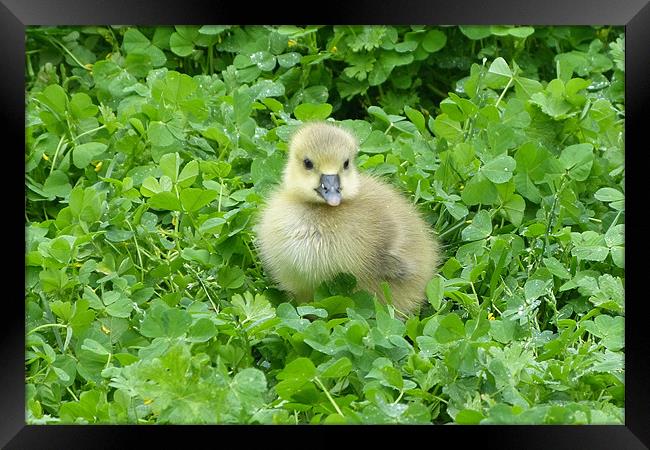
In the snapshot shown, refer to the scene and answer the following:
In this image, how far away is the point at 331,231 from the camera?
9.90 feet

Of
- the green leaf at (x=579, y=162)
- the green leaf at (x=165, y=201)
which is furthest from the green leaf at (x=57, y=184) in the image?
the green leaf at (x=579, y=162)

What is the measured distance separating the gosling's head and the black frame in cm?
61

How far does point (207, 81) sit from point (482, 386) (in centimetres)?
169

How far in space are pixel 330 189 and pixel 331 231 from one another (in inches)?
4.7

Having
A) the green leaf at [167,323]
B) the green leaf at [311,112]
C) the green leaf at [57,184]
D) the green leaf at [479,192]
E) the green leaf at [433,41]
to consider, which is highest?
the green leaf at [433,41]

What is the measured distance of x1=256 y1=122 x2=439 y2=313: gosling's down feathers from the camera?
9.85 feet

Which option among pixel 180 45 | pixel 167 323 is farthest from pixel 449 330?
pixel 180 45

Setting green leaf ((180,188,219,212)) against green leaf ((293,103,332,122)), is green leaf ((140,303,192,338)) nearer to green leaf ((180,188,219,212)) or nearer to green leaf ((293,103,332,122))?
green leaf ((180,188,219,212))

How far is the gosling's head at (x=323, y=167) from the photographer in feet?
9.73

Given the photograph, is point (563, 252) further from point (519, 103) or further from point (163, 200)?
point (163, 200)

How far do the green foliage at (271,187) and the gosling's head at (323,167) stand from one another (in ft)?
0.74
